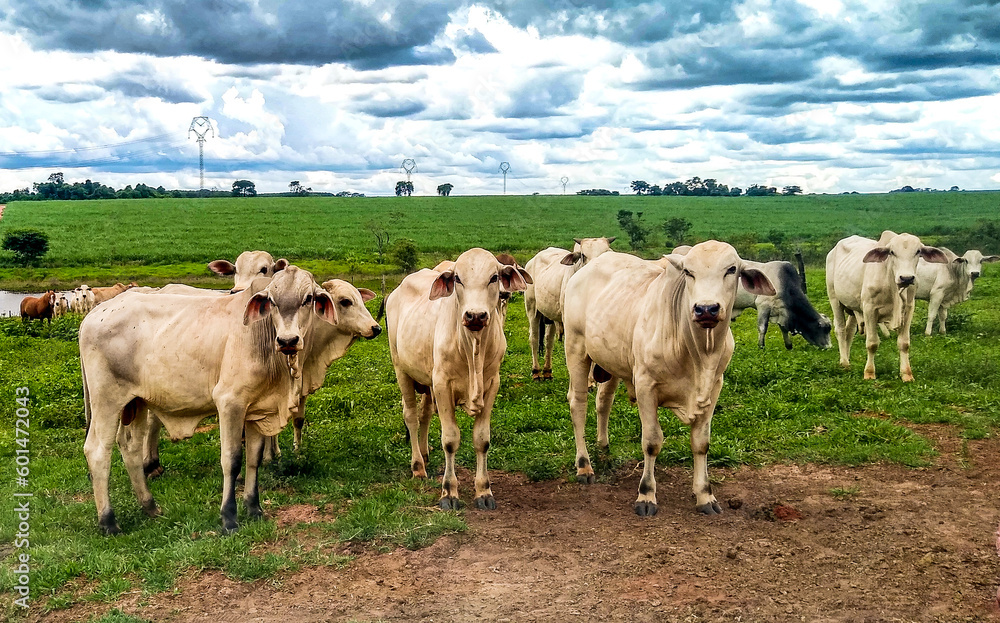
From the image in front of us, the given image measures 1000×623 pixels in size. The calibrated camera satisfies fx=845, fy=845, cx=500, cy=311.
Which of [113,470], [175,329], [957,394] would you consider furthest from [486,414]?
[957,394]

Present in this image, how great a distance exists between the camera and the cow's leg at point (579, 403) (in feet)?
29.1

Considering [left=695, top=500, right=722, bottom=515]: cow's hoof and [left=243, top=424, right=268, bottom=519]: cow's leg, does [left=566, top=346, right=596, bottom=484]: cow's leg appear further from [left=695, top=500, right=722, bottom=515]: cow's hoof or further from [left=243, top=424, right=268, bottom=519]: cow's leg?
[left=243, top=424, right=268, bottom=519]: cow's leg

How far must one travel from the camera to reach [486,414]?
8.13m

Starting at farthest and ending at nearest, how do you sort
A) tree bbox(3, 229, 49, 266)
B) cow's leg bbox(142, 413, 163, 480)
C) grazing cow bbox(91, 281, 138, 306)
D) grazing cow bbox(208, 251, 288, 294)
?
tree bbox(3, 229, 49, 266) → grazing cow bbox(91, 281, 138, 306) → grazing cow bbox(208, 251, 288, 294) → cow's leg bbox(142, 413, 163, 480)

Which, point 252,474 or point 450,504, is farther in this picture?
point 450,504

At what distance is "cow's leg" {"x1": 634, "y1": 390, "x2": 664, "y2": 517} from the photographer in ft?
25.5

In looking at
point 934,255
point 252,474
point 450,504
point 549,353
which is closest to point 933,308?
point 934,255

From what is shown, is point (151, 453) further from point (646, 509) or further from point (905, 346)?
point (905, 346)

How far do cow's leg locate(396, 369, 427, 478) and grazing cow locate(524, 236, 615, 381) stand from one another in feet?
15.3

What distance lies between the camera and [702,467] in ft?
25.5

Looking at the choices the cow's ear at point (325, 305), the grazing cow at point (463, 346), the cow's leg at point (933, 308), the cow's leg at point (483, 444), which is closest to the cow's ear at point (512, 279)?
the grazing cow at point (463, 346)

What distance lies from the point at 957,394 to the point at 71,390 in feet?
44.7

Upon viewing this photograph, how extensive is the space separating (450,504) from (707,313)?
3014 mm

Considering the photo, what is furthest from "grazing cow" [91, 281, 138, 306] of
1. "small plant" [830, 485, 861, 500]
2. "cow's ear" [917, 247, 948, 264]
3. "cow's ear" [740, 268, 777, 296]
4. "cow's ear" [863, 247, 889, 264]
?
"cow's ear" [917, 247, 948, 264]
